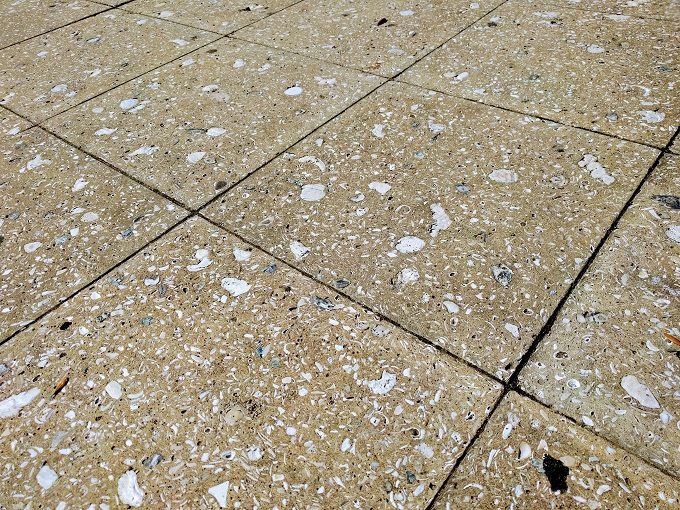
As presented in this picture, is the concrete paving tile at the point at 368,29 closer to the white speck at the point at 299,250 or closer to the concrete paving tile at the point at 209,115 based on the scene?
the concrete paving tile at the point at 209,115

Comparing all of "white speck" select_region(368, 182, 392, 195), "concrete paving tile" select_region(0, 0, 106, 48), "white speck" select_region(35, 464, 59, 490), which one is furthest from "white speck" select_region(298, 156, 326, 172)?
"concrete paving tile" select_region(0, 0, 106, 48)

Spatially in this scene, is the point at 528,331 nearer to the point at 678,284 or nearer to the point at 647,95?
the point at 678,284

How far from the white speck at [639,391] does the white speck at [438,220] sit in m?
0.90

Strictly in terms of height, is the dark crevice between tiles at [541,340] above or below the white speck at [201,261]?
below

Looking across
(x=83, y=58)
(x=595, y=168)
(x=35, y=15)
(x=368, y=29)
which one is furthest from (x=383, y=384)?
(x=35, y=15)

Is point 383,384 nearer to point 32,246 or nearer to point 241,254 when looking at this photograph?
point 241,254

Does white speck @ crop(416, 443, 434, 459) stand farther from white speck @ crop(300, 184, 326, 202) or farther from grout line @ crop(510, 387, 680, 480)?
white speck @ crop(300, 184, 326, 202)

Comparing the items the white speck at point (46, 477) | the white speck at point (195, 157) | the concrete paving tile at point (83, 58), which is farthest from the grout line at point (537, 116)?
the white speck at point (46, 477)

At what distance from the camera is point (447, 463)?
1.62 meters

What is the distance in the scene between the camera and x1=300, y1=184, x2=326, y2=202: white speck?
8.50ft

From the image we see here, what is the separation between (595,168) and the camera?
8.52ft

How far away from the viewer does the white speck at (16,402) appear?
1836mm

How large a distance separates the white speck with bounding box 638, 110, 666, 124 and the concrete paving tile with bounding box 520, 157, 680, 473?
0.78 metres

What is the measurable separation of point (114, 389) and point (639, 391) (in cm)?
168
